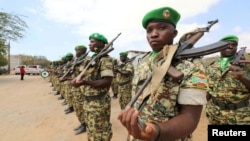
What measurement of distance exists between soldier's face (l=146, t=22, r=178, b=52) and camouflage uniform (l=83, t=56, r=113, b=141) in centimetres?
210

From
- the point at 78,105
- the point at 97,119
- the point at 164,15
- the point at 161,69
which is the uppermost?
the point at 164,15

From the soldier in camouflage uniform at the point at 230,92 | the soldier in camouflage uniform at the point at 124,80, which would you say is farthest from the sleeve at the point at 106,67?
the soldier in camouflage uniform at the point at 124,80

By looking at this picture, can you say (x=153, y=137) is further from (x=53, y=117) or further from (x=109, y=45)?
(x=53, y=117)

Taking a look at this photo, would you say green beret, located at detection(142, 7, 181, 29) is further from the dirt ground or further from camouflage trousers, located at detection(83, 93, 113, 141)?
the dirt ground

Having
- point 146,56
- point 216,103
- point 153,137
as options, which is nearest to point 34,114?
point 216,103

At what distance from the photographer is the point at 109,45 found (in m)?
4.01

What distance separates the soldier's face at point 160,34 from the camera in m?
1.66

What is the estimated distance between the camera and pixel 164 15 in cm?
166

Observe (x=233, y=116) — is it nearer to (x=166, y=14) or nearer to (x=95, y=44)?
(x=166, y=14)

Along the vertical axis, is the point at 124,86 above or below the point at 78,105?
Result: above

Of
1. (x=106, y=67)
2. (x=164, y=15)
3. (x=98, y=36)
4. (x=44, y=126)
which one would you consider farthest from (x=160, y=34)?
(x=44, y=126)

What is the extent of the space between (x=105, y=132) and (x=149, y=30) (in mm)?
2391

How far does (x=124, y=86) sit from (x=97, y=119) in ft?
14.0

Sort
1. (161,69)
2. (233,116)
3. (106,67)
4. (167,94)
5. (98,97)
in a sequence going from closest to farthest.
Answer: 1. (161,69)
2. (167,94)
3. (233,116)
4. (106,67)
5. (98,97)
